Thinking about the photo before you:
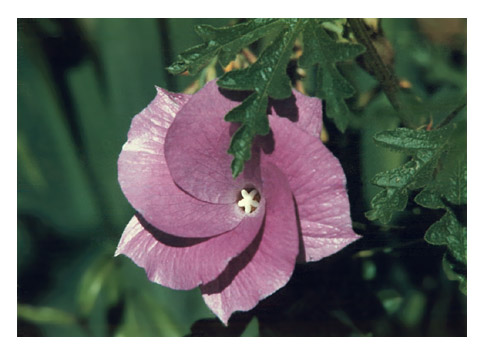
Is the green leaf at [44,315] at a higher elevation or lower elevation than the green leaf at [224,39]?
lower

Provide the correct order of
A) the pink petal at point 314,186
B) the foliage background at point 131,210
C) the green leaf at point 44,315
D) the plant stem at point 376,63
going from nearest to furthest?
the pink petal at point 314,186 < the plant stem at point 376,63 < the foliage background at point 131,210 < the green leaf at point 44,315

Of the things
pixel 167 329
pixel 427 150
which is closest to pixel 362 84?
pixel 427 150

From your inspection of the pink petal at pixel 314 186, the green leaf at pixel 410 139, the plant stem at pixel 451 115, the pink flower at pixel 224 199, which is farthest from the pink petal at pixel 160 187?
the plant stem at pixel 451 115

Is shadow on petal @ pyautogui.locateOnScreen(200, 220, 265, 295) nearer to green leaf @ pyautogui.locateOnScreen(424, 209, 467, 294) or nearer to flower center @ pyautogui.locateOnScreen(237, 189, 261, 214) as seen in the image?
flower center @ pyautogui.locateOnScreen(237, 189, 261, 214)

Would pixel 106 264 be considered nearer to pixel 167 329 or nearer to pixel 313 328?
pixel 167 329

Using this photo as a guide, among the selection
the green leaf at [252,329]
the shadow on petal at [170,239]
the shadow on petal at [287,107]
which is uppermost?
the shadow on petal at [287,107]

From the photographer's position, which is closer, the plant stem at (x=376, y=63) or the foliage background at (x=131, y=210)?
the plant stem at (x=376, y=63)

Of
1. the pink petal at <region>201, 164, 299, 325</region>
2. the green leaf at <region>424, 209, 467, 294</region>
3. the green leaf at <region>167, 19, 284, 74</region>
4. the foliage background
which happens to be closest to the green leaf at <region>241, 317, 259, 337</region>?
the foliage background

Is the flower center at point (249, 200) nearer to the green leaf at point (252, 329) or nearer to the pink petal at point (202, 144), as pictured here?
the pink petal at point (202, 144)
